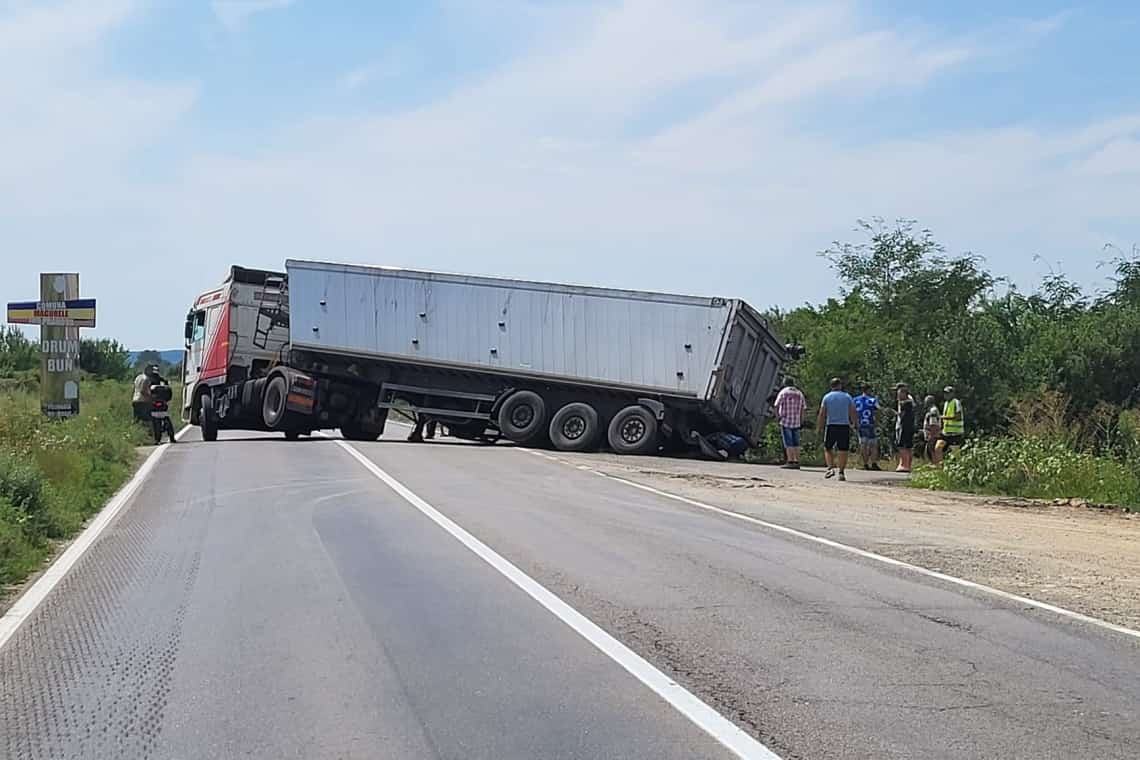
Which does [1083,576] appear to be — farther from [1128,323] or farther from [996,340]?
[1128,323]

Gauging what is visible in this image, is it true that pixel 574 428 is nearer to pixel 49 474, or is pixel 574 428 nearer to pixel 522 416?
pixel 522 416

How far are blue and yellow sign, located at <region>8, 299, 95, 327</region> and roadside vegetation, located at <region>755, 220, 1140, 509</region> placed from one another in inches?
565

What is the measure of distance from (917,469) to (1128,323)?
15136 millimetres

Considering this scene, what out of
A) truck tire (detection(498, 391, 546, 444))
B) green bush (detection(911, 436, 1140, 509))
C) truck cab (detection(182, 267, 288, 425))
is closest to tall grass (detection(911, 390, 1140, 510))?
green bush (detection(911, 436, 1140, 509))

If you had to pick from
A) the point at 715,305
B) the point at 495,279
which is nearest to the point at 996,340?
the point at 715,305

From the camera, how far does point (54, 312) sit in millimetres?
24531

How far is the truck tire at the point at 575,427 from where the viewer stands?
27312mm

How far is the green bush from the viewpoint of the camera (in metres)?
19.2

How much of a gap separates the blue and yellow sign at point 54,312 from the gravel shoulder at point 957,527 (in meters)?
9.52

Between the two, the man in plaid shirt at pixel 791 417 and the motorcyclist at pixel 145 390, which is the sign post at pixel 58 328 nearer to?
the motorcyclist at pixel 145 390

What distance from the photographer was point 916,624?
28.1 feet

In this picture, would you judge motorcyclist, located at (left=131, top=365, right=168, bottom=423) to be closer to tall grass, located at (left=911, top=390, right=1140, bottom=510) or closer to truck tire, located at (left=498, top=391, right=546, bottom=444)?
truck tire, located at (left=498, top=391, right=546, bottom=444)

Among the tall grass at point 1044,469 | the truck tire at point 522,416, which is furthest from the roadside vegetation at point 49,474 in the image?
the tall grass at point 1044,469

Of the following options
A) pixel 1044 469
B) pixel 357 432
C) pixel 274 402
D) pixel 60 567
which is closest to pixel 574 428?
pixel 357 432
